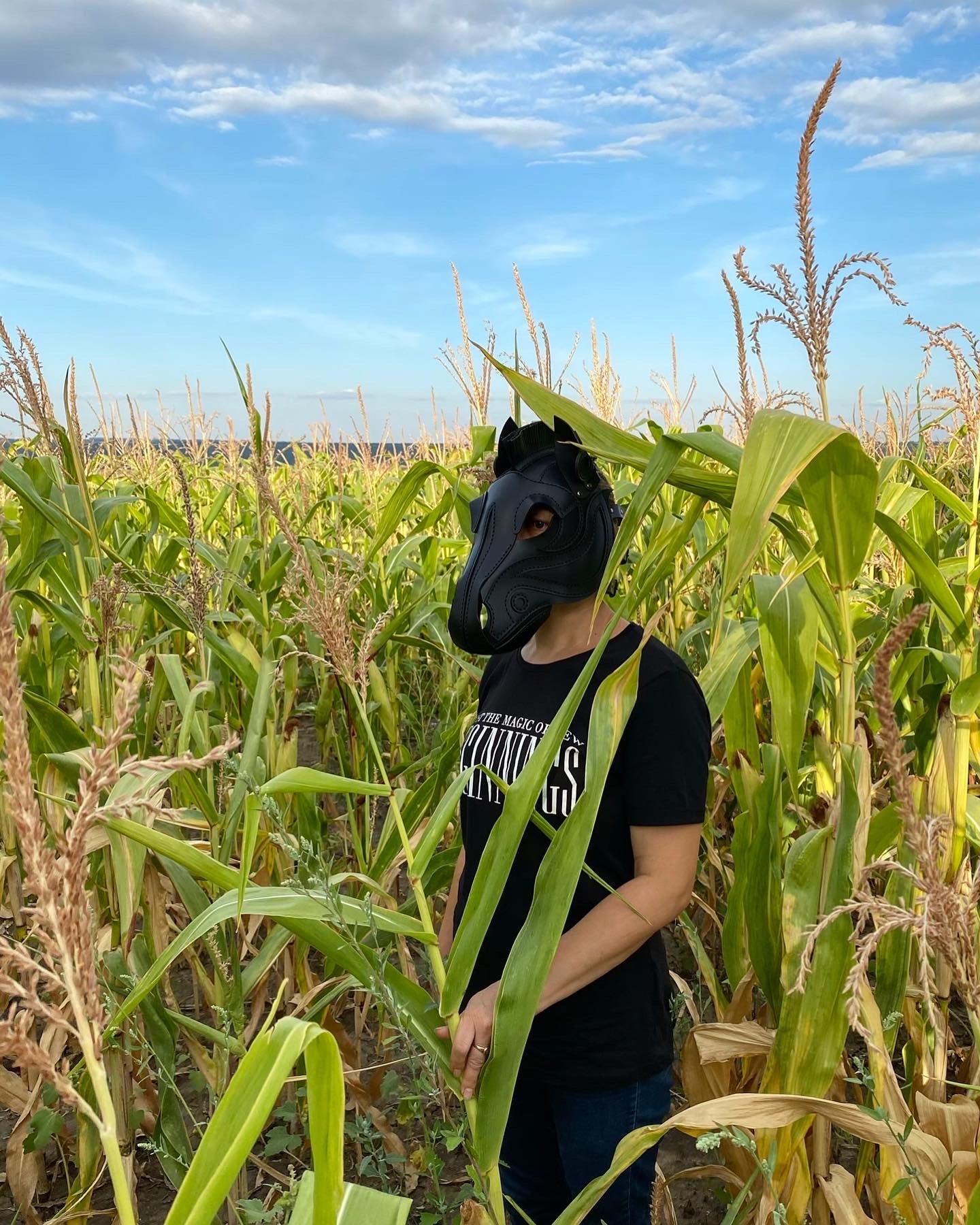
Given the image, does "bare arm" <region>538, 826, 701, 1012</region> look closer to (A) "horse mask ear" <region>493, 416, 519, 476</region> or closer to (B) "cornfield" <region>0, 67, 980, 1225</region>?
(B) "cornfield" <region>0, 67, 980, 1225</region>

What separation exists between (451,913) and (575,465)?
895 millimetres

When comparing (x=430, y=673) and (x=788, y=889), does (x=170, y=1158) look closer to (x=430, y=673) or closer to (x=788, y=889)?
(x=788, y=889)

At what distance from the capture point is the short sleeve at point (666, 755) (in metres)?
1.50

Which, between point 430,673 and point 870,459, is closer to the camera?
point 870,459

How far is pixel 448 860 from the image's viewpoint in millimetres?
2086

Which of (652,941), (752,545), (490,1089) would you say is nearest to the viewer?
(752,545)

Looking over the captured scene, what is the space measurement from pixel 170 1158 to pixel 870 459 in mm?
1525

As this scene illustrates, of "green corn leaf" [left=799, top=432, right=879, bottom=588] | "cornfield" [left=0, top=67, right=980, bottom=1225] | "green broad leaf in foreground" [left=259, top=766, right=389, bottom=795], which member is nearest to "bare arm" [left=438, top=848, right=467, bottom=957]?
"cornfield" [left=0, top=67, right=980, bottom=1225]

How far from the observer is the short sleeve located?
1497mm

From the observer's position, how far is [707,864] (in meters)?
2.69

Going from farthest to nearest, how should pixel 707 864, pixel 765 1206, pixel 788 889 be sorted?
pixel 707 864 < pixel 765 1206 < pixel 788 889

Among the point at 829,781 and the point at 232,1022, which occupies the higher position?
the point at 829,781

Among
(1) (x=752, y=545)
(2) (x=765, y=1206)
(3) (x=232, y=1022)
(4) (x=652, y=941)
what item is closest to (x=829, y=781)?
(4) (x=652, y=941)

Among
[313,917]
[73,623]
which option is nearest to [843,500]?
[313,917]
